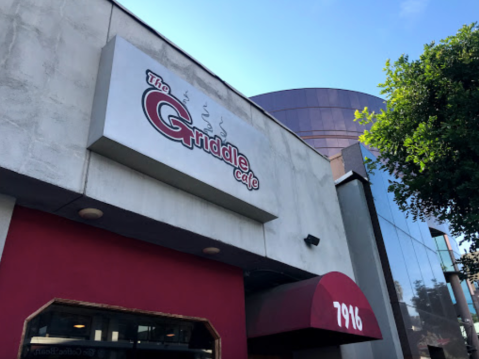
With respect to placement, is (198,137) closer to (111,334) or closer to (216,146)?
(216,146)

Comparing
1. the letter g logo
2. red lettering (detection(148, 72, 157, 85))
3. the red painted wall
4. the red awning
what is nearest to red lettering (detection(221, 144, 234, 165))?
the letter g logo

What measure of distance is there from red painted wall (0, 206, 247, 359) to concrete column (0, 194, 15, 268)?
0.50 feet

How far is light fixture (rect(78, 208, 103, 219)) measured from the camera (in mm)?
5057

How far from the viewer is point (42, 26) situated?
5195mm

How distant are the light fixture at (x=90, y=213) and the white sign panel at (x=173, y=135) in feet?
2.43

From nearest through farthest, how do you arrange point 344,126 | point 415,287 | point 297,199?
point 297,199, point 415,287, point 344,126

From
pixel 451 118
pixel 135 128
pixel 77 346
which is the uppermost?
pixel 451 118

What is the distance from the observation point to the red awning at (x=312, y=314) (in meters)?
6.41

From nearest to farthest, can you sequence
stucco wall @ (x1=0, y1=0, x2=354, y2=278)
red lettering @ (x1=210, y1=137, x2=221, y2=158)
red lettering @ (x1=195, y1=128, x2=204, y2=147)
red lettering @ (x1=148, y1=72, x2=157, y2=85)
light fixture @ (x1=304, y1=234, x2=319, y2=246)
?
stucco wall @ (x1=0, y1=0, x2=354, y2=278) → red lettering @ (x1=148, y1=72, x2=157, y2=85) → red lettering @ (x1=195, y1=128, x2=204, y2=147) → red lettering @ (x1=210, y1=137, x2=221, y2=158) → light fixture @ (x1=304, y1=234, x2=319, y2=246)

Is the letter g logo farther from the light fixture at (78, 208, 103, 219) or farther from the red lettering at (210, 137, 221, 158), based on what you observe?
the light fixture at (78, 208, 103, 219)

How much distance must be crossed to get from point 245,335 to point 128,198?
344 cm

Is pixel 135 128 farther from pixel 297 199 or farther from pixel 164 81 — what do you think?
pixel 297 199

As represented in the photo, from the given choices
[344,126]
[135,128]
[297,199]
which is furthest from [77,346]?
[344,126]

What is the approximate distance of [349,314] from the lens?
693cm
